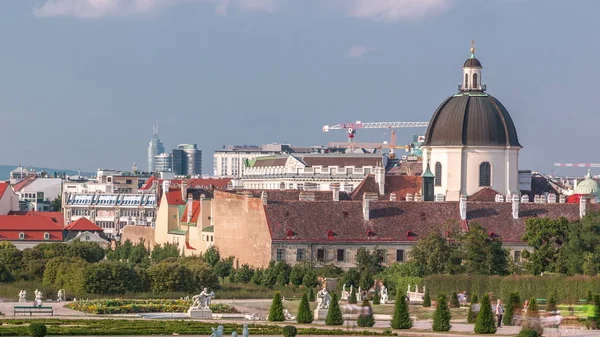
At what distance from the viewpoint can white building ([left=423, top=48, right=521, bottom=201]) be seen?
14412cm

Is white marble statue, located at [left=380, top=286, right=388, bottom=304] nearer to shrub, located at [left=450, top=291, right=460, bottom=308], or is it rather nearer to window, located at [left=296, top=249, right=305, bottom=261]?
shrub, located at [left=450, top=291, right=460, bottom=308]

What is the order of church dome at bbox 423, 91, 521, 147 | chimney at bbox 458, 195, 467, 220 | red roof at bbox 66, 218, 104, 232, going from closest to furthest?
1. chimney at bbox 458, 195, 467, 220
2. church dome at bbox 423, 91, 521, 147
3. red roof at bbox 66, 218, 104, 232

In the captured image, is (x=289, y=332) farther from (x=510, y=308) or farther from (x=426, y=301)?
(x=426, y=301)

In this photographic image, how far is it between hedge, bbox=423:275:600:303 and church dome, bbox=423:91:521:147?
126 feet

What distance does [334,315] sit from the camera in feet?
274

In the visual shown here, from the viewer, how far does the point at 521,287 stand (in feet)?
333

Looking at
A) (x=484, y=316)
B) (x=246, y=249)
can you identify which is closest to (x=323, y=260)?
(x=246, y=249)

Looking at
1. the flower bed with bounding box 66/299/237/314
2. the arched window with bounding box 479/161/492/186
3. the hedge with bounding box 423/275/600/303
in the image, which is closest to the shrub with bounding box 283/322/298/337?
the flower bed with bounding box 66/299/237/314

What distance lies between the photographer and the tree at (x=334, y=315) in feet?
273

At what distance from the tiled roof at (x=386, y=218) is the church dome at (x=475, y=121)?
14780 mm

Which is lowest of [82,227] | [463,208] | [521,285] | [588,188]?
[521,285]

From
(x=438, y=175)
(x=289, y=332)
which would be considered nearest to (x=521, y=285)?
(x=289, y=332)

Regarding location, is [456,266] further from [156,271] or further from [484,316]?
[484,316]

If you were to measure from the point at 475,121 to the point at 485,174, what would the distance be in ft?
14.9
